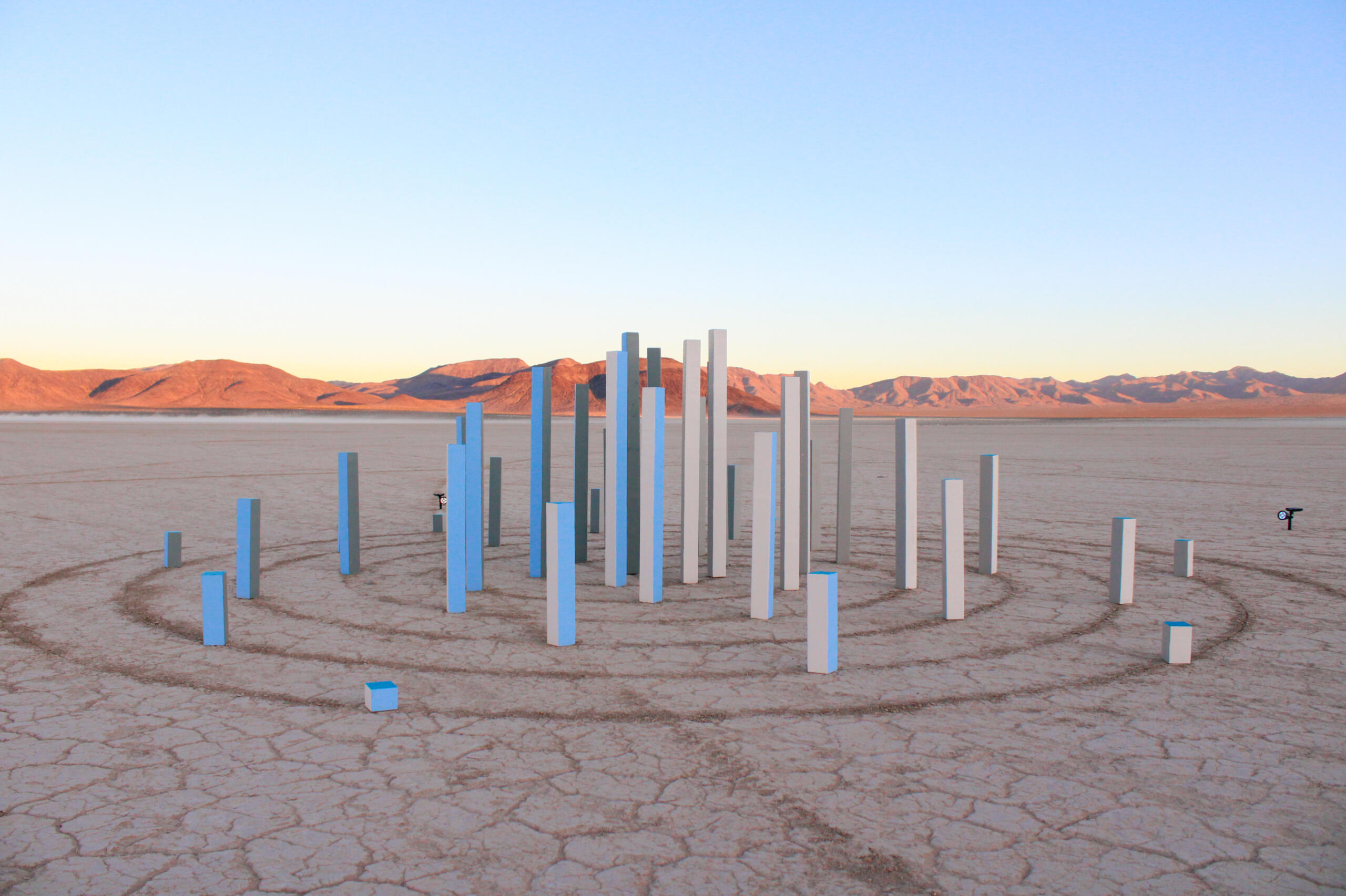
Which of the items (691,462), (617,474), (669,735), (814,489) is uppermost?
(691,462)

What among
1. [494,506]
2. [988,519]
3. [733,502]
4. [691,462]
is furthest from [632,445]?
[988,519]

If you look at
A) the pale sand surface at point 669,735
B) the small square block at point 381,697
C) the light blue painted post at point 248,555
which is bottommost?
the pale sand surface at point 669,735

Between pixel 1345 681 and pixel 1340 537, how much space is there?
22.4 ft

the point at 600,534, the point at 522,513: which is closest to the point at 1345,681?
the point at 600,534

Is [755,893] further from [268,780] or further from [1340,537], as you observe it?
[1340,537]

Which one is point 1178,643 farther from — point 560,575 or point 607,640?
point 560,575

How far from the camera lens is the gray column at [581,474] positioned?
350 inches

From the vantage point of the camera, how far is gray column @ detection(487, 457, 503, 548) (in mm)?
10039

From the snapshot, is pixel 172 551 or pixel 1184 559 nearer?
pixel 1184 559

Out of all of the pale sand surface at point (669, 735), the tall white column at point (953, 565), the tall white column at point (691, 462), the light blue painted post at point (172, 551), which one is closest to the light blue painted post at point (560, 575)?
the pale sand surface at point (669, 735)

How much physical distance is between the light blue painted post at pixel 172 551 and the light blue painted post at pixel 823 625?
20.7 ft

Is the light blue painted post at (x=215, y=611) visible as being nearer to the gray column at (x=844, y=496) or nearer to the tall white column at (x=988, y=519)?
the gray column at (x=844, y=496)

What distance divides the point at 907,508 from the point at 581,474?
309 centimetres

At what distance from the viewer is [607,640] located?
616 cm
